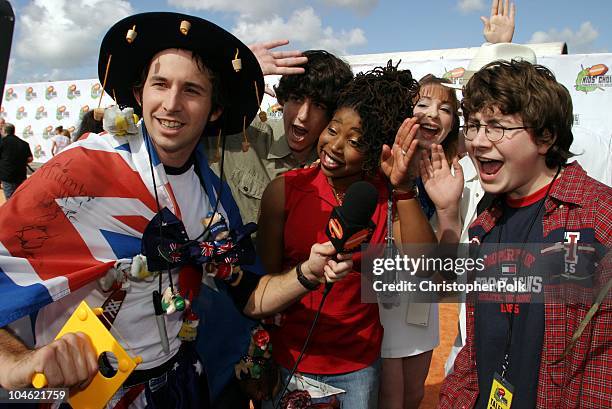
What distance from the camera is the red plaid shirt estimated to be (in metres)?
1.60

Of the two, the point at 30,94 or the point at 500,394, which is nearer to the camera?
the point at 500,394

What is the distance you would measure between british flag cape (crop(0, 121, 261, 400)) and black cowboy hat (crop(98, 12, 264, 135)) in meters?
0.30

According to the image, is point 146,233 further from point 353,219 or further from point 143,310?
point 353,219

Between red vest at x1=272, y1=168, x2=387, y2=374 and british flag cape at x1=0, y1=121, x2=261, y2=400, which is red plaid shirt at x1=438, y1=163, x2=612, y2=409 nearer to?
red vest at x1=272, y1=168, x2=387, y2=374

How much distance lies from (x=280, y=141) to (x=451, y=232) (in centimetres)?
127

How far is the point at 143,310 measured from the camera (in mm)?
1835

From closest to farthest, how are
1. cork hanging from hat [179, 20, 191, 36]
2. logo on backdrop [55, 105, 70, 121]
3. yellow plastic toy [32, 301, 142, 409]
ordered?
yellow plastic toy [32, 301, 142, 409] → cork hanging from hat [179, 20, 191, 36] → logo on backdrop [55, 105, 70, 121]

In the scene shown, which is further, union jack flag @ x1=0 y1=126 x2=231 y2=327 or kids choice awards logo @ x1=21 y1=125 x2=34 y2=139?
kids choice awards logo @ x1=21 y1=125 x2=34 y2=139

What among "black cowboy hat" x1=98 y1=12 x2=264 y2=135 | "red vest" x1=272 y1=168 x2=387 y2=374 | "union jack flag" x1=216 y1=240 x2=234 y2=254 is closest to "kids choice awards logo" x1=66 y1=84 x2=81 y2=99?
"black cowboy hat" x1=98 y1=12 x2=264 y2=135

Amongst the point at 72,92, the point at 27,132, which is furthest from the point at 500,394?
the point at 27,132

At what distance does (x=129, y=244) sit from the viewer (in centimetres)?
178

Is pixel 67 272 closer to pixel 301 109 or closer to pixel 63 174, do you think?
pixel 63 174

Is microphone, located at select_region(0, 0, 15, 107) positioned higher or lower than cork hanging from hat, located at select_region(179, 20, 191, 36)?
lower

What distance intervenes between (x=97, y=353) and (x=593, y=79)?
10.8 metres
